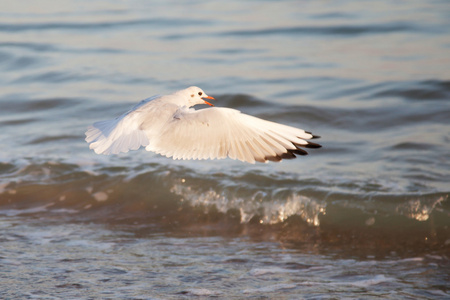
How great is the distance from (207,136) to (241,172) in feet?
7.11

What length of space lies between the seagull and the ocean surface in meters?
0.82

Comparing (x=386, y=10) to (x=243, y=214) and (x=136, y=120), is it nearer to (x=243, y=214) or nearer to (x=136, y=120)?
(x=243, y=214)

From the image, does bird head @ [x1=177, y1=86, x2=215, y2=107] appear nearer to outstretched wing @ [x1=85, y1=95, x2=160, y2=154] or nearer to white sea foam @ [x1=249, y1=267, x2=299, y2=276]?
outstretched wing @ [x1=85, y1=95, x2=160, y2=154]

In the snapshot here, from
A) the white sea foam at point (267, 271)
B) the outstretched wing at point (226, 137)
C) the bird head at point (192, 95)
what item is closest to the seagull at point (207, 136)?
the outstretched wing at point (226, 137)

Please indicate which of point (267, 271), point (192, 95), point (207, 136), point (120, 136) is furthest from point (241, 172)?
point (120, 136)

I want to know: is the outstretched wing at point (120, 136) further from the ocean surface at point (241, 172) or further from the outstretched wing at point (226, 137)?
the ocean surface at point (241, 172)

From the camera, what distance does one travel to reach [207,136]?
4570 millimetres

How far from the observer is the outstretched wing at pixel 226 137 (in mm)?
4496

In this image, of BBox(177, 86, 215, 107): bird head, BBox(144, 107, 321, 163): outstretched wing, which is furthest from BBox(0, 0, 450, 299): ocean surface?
BBox(177, 86, 215, 107): bird head

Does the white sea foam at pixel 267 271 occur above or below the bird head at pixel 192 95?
below

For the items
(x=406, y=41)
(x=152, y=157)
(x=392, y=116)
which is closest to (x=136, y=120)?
(x=152, y=157)

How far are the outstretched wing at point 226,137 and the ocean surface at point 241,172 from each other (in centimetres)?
81

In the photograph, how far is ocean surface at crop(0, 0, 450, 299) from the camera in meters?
4.68

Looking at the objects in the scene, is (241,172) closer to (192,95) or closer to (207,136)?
(192,95)
